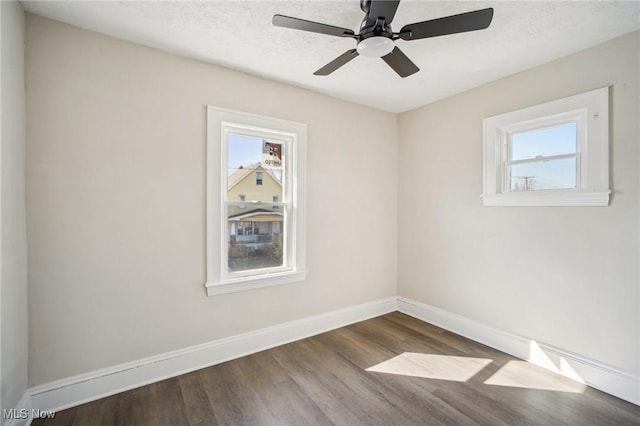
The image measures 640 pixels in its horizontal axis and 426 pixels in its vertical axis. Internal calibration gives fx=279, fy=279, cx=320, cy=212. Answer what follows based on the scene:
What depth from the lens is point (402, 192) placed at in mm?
3846

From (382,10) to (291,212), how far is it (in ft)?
6.52

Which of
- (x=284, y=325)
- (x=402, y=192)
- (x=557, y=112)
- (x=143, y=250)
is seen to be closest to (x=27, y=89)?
(x=143, y=250)

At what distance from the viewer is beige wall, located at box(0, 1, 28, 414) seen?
5.02 ft

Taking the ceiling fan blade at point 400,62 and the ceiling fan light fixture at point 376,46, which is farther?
the ceiling fan blade at point 400,62

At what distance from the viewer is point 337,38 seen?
83.4 inches

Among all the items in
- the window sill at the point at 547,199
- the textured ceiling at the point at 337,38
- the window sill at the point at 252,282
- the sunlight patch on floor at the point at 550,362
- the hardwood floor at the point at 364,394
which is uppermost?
the textured ceiling at the point at 337,38

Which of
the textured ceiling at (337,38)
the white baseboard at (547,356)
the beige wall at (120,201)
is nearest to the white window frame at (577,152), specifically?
the textured ceiling at (337,38)

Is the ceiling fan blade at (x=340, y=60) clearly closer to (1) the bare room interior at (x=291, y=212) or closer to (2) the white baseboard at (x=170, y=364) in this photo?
(1) the bare room interior at (x=291, y=212)

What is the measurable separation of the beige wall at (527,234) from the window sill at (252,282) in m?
1.67

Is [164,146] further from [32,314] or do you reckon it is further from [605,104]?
[605,104]

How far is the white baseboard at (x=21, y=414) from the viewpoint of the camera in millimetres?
1550

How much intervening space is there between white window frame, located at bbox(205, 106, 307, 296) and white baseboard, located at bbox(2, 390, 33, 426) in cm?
124

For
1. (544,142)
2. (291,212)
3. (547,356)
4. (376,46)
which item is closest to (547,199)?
(544,142)

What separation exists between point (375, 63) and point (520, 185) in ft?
6.02
